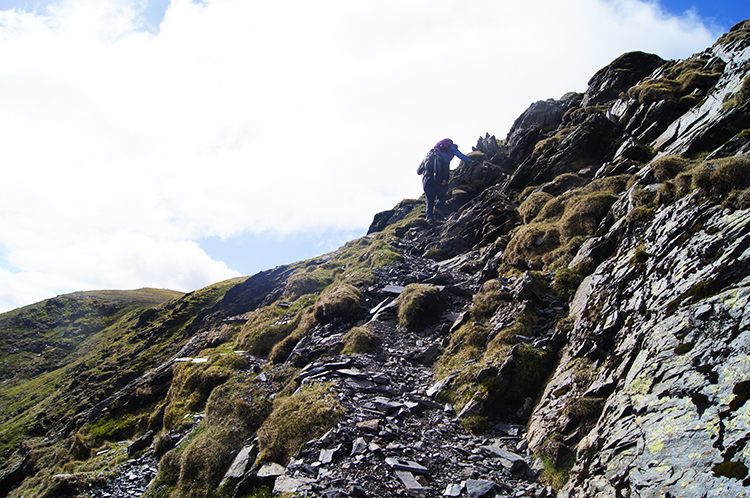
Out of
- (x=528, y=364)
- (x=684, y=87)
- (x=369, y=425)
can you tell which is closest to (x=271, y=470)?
(x=369, y=425)

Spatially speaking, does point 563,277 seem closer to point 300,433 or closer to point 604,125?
point 300,433

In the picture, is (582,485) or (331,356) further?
(331,356)

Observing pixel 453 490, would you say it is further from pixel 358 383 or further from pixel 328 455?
pixel 358 383

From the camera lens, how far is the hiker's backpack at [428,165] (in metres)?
55.0

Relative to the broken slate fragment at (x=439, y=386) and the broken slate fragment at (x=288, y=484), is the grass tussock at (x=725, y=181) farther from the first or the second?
the broken slate fragment at (x=288, y=484)

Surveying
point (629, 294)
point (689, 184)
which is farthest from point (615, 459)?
point (689, 184)

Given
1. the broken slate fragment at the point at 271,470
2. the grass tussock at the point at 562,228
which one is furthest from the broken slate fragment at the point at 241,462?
the grass tussock at the point at 562,228

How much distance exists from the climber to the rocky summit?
18.6 metres

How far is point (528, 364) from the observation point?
1367 cm

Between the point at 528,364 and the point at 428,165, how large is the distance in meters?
46.0

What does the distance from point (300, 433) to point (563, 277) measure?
1474 centimetres

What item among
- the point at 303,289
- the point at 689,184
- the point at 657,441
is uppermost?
the point at 303,289

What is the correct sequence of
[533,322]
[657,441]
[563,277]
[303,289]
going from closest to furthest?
[657,441]
[533,322]
[563,277]
[303,289]

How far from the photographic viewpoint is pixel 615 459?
26.2ft
